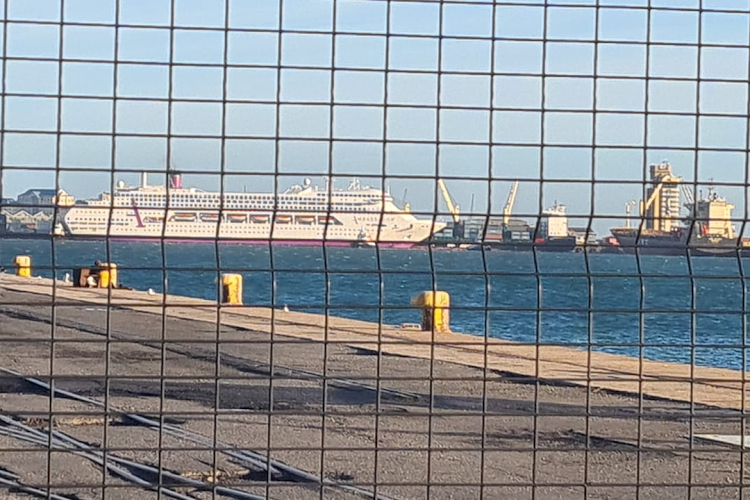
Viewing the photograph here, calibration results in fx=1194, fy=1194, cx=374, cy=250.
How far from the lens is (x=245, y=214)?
4.86m

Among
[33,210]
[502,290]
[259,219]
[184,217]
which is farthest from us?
[502,290]

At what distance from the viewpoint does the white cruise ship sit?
4.76m

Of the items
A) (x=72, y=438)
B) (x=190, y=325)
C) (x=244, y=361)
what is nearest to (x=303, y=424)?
(x=72, y=438)

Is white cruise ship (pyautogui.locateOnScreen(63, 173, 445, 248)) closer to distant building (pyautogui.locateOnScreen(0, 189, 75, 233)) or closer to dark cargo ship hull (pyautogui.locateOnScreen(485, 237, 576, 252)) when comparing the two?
distant building (pyautogui.locateOnScreen(0, 189, 75, 233))

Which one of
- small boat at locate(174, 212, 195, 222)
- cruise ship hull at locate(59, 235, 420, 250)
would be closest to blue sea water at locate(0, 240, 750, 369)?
cruise ship hull at locate(59, 235, 420, 250)

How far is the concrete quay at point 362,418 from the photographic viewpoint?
17.4 feet

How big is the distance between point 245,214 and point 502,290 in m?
64.2

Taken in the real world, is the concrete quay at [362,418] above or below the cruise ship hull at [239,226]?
below

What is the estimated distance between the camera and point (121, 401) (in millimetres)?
12094

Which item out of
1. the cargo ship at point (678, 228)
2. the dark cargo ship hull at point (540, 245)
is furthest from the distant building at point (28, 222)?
the cargo ship at point (678, 228)

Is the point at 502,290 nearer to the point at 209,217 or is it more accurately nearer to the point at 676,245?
the point at 676,245

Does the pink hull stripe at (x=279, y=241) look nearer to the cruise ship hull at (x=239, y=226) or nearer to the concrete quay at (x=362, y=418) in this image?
the cruise ship hull at (x=239, y=226)

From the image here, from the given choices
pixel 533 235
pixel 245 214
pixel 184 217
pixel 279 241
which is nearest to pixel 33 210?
pixel 184 217

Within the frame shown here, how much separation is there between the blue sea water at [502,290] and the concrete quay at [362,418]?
0.83 feet
